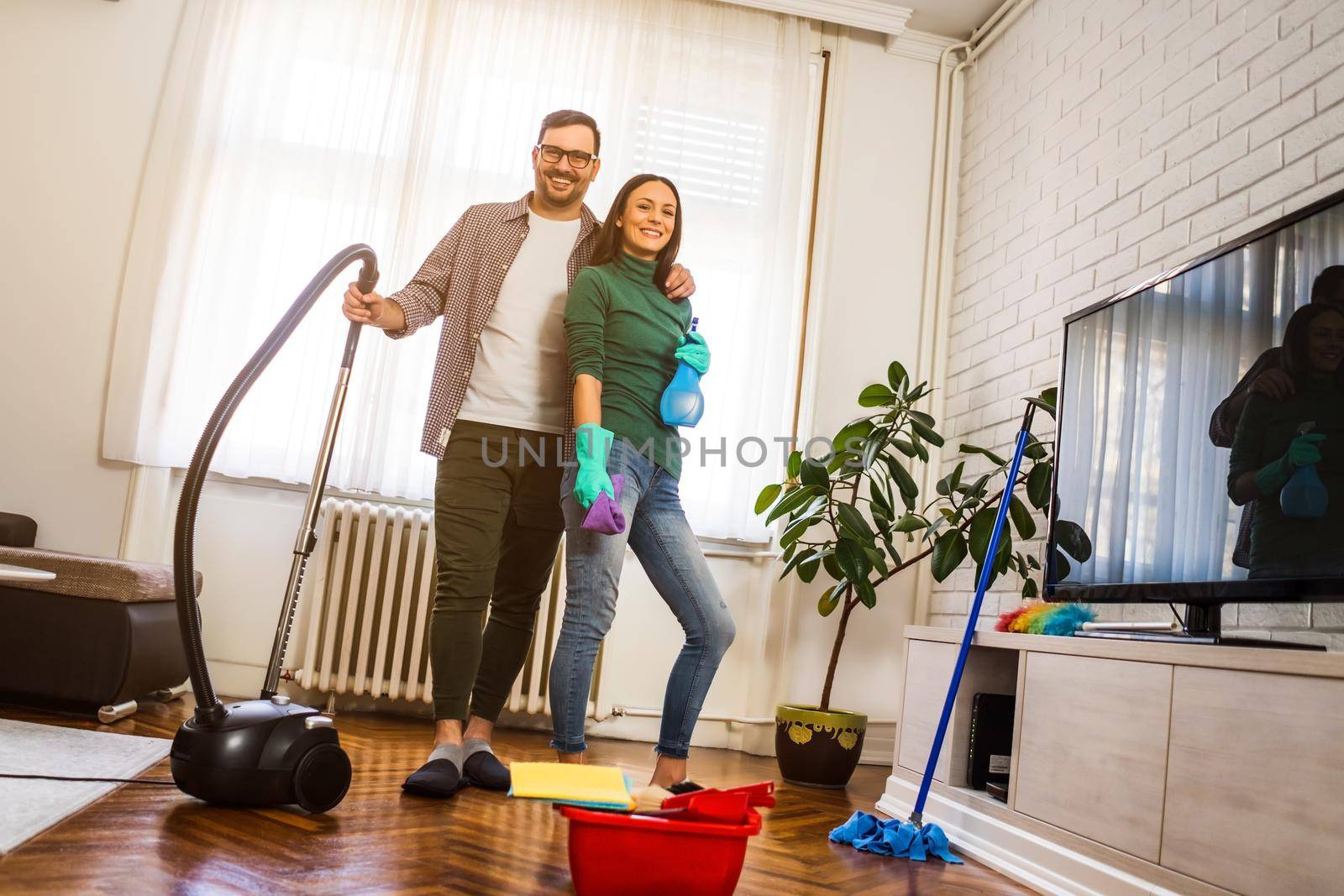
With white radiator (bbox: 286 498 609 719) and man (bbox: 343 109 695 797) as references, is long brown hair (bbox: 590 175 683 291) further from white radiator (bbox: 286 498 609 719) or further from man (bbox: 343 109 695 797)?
white radiator (bbox: 286 498 609 719)

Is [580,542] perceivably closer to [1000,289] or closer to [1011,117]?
[1000,289]

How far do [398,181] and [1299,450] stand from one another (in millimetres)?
2924

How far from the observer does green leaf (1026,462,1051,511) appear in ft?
8.64

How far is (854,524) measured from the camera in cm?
302

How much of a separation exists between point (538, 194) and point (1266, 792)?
182cm

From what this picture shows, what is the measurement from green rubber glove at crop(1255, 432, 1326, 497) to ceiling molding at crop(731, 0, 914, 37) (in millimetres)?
2701

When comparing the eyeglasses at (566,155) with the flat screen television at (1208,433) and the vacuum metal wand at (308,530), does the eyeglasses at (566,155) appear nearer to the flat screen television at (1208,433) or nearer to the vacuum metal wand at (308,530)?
the vacuum metal wand at (308,530)

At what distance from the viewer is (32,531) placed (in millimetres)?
3287

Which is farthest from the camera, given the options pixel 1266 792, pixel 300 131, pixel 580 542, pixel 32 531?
pixel 300 131

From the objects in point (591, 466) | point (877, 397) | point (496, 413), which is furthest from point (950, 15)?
point (591, 466)

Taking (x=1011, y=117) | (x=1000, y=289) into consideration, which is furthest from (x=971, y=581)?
(x=1011, y=117)

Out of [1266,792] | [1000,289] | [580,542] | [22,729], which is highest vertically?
[1000,289]

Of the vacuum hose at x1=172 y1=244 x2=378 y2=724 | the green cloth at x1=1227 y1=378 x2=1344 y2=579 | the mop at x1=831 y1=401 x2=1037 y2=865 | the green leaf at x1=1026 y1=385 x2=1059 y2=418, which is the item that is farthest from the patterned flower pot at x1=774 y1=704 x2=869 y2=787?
the vacuum hose at x1=172 y1=244 x2=378 y2=724

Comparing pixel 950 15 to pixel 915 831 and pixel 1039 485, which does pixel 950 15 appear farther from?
pixel 915 831
